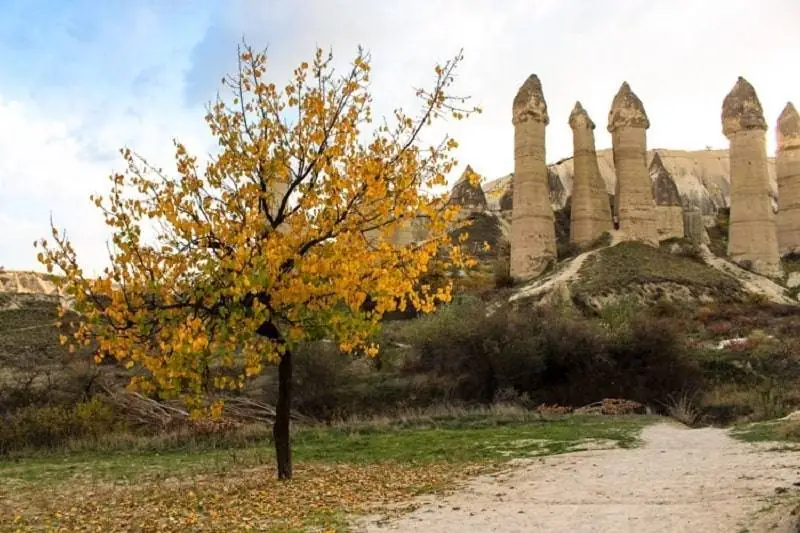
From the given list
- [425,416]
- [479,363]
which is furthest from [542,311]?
[425,416]

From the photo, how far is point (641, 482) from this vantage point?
8109 millimetres

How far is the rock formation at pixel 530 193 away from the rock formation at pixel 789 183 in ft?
46.9

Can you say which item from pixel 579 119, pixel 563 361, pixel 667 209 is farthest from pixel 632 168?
pixel 563 361

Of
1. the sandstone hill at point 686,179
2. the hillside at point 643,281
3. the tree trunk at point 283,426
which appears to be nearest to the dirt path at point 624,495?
the tree trunk at point 283,426

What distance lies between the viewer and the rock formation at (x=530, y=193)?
117 feet

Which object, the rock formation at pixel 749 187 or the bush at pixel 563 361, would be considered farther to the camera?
the rock formation at pixel 749 187

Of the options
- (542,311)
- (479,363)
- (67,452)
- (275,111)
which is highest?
(275,111)

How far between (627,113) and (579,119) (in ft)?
8.41

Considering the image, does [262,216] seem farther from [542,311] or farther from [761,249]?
[761,249]

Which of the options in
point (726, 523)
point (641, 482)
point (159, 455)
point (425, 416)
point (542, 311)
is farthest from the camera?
point (542, 311)

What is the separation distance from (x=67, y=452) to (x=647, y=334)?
48.5ft

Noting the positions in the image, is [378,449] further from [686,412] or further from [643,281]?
[643,281]

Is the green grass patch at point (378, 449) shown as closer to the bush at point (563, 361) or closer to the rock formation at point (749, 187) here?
the bush at point (563, 361)

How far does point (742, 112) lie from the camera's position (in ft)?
126
